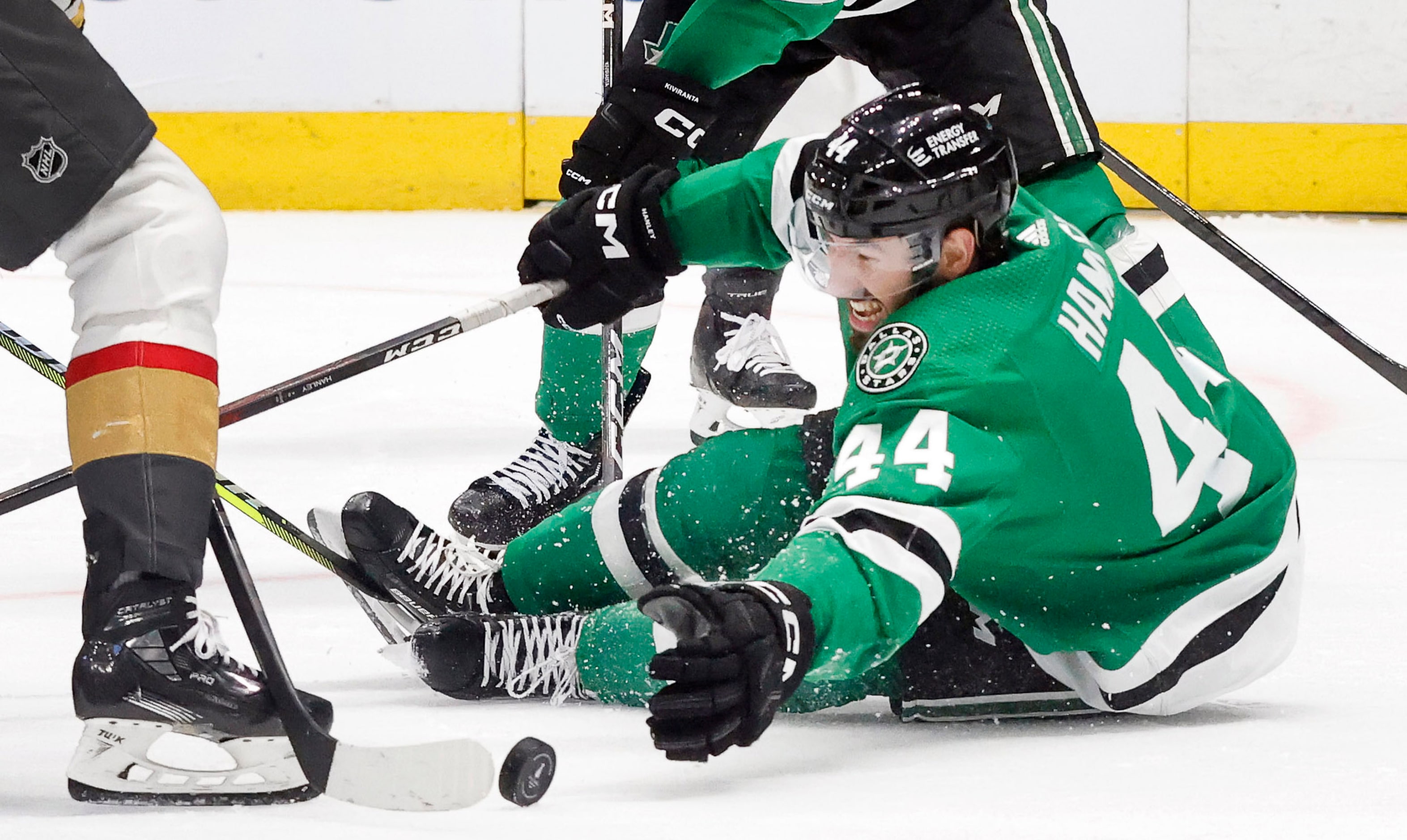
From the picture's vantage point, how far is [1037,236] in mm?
1732

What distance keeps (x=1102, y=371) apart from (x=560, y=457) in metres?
1.19

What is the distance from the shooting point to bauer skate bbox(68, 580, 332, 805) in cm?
147

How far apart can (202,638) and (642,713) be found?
47cm

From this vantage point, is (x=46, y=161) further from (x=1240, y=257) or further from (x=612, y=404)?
(x=1240, y=257)

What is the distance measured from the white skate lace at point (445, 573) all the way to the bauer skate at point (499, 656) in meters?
0.11

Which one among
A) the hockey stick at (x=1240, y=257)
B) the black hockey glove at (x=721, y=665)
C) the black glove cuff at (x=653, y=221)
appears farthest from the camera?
the hockey stick at (x=1240, y=257)

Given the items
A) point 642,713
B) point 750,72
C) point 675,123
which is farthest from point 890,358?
point 750,72

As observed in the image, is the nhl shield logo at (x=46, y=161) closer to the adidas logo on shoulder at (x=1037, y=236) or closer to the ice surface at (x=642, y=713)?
the ice surface at (x=642, y=713)

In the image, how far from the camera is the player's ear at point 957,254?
5.53 ft

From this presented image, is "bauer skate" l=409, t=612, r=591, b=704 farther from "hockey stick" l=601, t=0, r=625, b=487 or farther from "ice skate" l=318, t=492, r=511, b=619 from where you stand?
"hockey stick" l=601, t=0, r=625, b=487

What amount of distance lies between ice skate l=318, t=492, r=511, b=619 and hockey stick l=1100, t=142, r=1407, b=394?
134cm

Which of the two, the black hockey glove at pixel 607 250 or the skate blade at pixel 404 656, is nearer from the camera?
the skate blade at pixel 404 656

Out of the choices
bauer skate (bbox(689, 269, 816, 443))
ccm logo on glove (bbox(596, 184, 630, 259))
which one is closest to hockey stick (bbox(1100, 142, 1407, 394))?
bauer skate (bbox(689, 269, 816, 443))

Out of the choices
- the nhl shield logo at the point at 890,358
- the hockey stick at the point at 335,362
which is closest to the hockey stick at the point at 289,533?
the hockey stick at the point at 335,362
